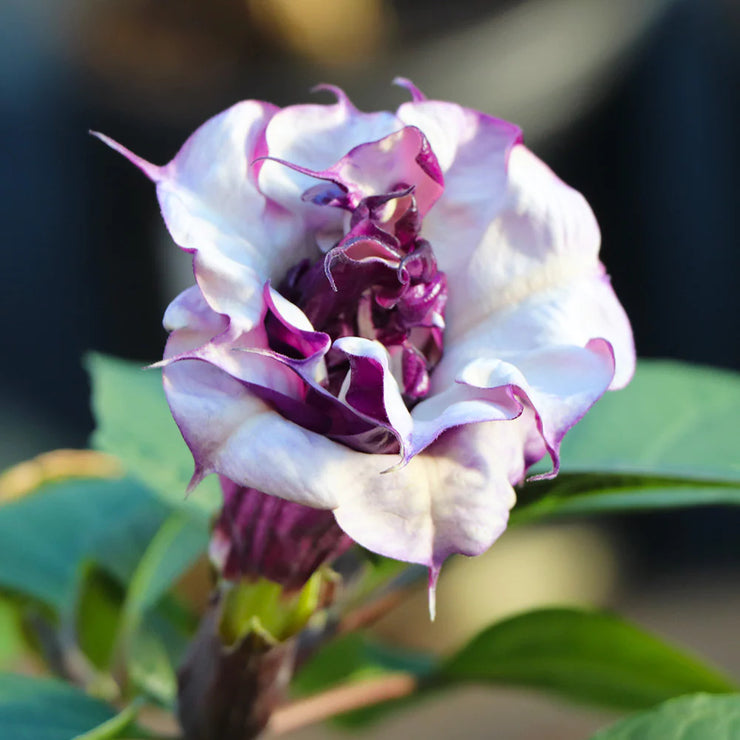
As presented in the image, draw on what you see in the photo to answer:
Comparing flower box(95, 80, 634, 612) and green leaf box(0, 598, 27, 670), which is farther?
green leaf box(0, 598, 27, 670)

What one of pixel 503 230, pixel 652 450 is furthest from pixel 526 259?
pixel 652 450

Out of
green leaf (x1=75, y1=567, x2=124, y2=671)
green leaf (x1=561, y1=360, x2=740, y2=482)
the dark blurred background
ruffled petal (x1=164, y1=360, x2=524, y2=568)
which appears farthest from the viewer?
the dark blurred background

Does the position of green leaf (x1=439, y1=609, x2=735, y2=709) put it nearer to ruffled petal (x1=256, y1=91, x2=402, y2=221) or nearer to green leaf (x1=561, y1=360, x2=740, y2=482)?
green leaf (x1=561, y1=360, x2=740, y2=482)

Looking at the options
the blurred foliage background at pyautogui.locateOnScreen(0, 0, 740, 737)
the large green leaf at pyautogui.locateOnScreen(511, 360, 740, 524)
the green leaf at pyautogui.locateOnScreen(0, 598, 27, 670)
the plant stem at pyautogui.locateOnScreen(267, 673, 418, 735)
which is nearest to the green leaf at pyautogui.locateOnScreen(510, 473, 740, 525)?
the large green leaf at pyautogui.locateOnScreen(511, 360, 740, 524)

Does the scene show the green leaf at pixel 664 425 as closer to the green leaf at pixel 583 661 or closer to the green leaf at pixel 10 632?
the green leaf at pixel 583 661

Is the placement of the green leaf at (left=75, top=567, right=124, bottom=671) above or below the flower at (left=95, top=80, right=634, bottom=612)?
below

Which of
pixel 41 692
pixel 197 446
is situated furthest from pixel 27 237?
pixel 197 446

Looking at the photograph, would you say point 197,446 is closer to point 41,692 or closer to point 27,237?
point 41,692


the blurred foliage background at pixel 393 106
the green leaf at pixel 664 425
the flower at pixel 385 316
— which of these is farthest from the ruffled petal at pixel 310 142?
the blurred foliage background at pixel 393 106
